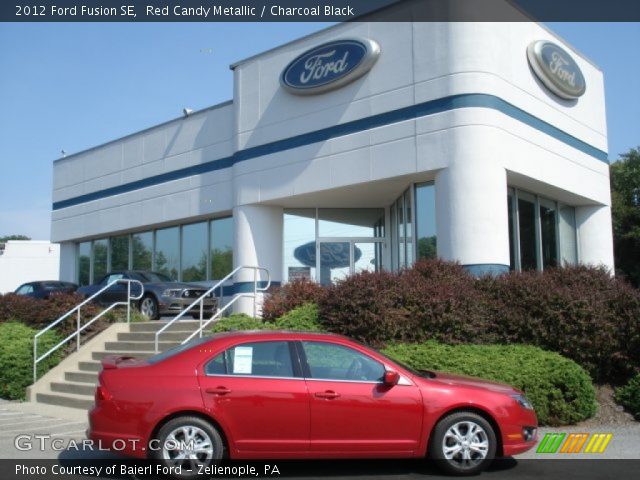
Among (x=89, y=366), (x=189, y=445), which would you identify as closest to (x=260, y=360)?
(x=189, y=445)

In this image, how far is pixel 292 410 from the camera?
6598 millimetres

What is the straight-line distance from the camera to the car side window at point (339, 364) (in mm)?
6855

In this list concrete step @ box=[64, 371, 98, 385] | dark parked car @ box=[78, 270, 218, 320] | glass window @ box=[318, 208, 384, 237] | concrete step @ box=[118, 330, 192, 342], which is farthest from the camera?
glass window @ box=[318, 208, 384, 237]

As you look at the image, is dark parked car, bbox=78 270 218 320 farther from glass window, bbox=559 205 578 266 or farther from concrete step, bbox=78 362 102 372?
glass window, bbox=559 205 578 266

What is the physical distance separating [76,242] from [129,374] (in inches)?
806

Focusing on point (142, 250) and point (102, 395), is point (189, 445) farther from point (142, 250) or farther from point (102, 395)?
point (142, 250)

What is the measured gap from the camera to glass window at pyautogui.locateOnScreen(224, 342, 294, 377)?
6.80 metres

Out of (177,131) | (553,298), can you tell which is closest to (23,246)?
(177,131)

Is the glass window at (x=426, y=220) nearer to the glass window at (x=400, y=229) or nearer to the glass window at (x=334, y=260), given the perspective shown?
the glass window at (x=400, y=229)

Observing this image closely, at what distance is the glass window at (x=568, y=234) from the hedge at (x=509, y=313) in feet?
23.1

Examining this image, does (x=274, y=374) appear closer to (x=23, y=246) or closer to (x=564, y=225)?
(x=564, y=225)

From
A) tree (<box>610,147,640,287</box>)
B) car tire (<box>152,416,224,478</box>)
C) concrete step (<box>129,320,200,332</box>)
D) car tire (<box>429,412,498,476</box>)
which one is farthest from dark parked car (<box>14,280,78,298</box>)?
tree (<box>610,147,640,287</box>)

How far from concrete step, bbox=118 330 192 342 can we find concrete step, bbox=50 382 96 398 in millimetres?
1677

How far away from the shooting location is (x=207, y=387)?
21.7 ft
